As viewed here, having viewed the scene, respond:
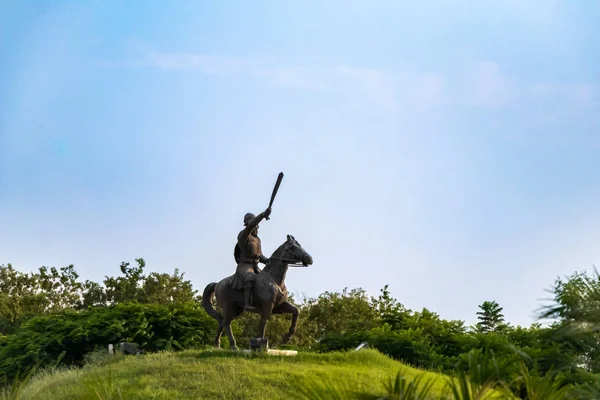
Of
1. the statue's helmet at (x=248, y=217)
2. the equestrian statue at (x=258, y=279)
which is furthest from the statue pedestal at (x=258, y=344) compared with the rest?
the statue's helmet at (x=248, y=217)

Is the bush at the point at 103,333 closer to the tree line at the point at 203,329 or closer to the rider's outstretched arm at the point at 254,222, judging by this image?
the tree line at the point at 203,329

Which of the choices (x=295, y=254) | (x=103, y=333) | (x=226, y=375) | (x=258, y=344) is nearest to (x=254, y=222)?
(x=295, y=254)

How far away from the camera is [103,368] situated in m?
21.7

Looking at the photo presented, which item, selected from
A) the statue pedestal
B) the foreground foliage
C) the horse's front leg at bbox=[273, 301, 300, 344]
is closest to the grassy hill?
the foreground foliage

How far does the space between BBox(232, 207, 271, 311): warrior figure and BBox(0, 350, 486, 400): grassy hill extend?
2.14m

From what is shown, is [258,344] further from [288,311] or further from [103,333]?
[103,333]

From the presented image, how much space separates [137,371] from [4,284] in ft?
117

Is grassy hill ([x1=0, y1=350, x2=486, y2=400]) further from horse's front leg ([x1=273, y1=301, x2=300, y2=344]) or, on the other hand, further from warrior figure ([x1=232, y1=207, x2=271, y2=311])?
warrior figure ([x1=232, y1=207, x2=271, y2=311])

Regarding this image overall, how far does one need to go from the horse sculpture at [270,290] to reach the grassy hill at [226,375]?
1.42 metres

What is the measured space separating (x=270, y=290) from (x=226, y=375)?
363 centimetres

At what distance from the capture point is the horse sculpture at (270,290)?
22516 millimetres

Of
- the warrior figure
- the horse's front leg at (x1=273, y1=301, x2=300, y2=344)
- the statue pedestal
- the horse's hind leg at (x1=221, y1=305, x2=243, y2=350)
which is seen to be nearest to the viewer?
the statue pedestal

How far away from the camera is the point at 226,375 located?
64.4ft

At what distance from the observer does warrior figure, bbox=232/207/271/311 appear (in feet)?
74.5
